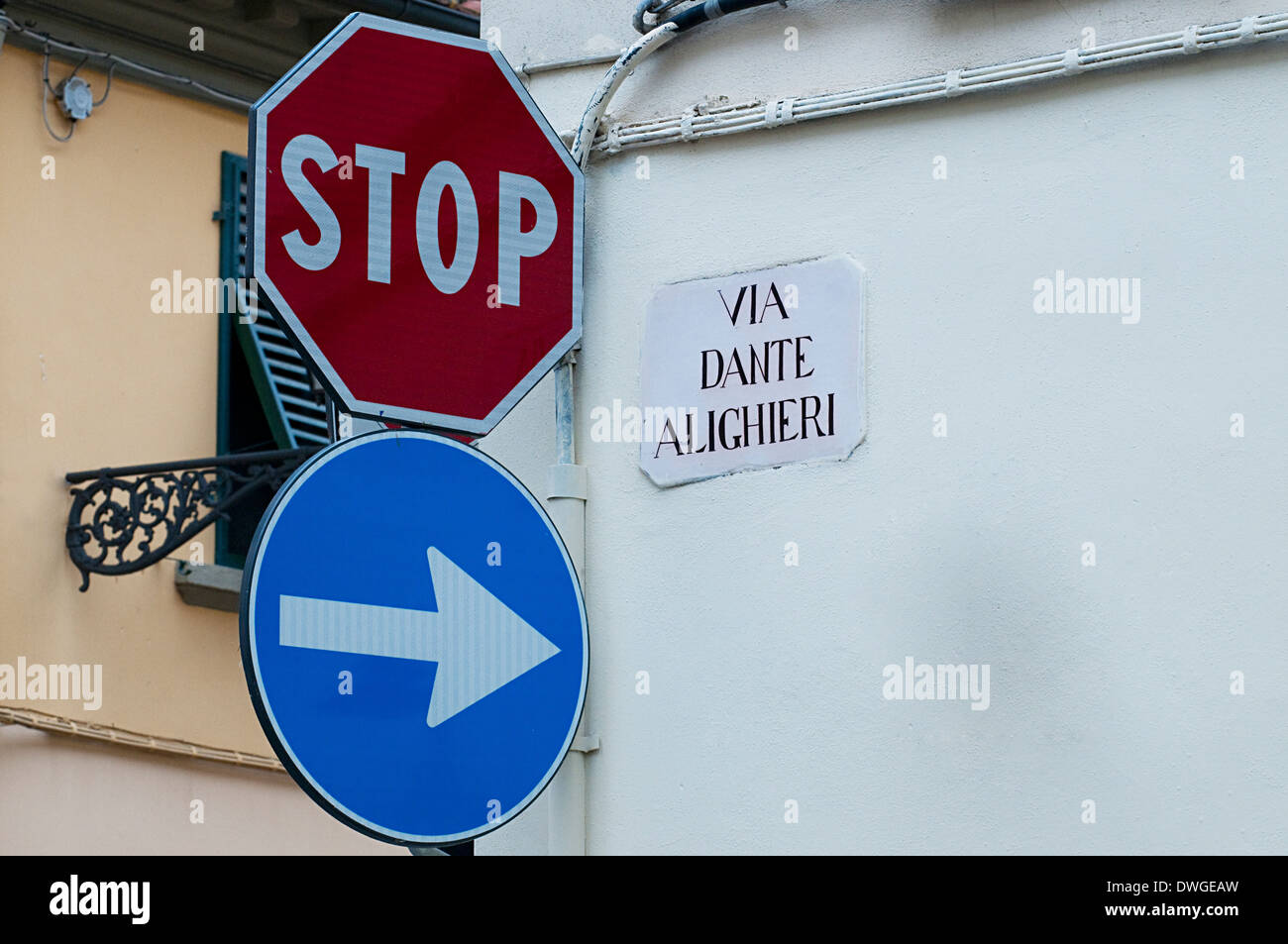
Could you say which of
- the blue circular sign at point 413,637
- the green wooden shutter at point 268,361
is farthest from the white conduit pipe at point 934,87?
the green wooden shutter at point 268,361

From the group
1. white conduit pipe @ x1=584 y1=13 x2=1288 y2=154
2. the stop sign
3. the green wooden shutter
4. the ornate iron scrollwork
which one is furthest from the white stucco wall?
the green wooden shutter

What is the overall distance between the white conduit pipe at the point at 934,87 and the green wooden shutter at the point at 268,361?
200 inches

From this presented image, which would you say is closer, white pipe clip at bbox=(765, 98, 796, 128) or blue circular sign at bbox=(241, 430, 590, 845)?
blue circular sign at bbox=(241, 430, 590, 845)

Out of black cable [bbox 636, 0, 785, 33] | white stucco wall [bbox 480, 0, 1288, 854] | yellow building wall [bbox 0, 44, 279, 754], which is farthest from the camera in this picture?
yellow building wall [bbox 0, 44, 279, 754]

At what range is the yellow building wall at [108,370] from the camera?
8703 millimetres

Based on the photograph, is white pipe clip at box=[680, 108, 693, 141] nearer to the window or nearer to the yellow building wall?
the yellow building wall

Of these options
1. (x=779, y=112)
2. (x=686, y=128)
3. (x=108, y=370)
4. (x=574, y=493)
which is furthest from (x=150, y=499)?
(x=779, y=112)

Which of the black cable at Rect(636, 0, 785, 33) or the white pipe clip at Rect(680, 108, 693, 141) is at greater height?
the black cable at Rect(636, 0, 785, 33)

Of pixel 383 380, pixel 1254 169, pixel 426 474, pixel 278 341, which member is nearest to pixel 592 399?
pixel 383 380

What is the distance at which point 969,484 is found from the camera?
4.17 meters

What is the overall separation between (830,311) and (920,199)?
1.03ft

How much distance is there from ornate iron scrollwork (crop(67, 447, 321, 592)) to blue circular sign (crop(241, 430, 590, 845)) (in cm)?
506

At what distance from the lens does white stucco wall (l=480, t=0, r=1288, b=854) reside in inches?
153

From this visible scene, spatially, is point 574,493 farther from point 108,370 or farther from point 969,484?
point 108,370
